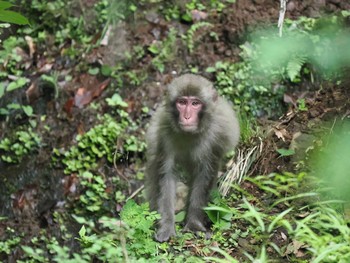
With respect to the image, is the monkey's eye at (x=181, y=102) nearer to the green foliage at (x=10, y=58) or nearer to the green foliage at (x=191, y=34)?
the green foliage at (x=191, y=34)

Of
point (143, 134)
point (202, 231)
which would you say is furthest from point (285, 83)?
point (202, 231)

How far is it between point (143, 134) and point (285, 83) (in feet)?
6.56

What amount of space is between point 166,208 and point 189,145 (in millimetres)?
638

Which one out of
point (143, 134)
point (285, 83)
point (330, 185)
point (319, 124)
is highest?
point (330, 185)

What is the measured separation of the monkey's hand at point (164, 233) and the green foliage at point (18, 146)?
12.3 ft

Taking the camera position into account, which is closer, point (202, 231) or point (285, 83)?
point (202, 231)

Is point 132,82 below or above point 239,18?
below

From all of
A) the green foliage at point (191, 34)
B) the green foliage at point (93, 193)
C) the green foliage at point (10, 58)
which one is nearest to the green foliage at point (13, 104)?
the green foliage at point (10, 58)

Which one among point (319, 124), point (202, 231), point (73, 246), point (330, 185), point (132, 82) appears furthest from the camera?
point (132, 82)

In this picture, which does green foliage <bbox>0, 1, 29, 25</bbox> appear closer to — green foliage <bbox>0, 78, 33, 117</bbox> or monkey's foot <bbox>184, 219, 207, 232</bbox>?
monkey's foot <bbox>184, 219, 207, 232</bbox>

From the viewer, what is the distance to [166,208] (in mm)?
6430

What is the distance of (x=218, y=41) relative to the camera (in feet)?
33.1

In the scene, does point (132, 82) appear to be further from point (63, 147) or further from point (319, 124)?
point (319, 124)

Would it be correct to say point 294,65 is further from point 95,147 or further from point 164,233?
point 164,233
